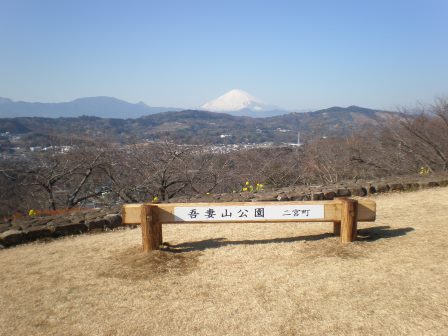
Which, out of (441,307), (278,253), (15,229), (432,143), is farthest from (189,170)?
(441,307)

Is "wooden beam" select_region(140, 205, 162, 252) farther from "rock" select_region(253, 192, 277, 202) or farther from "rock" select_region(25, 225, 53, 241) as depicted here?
"rock" select_region(253, 192, 277, 202)

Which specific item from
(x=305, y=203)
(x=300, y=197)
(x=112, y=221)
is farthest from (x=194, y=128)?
(x=305, y=203)

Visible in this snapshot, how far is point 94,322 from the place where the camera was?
8.28 ft

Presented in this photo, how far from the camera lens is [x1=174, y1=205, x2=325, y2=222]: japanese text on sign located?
3.82 m

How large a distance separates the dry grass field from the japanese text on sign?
14.2 inches

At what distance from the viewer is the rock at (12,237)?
4.40m

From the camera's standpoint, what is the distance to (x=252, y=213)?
3.87 meters

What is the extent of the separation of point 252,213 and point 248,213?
46mm

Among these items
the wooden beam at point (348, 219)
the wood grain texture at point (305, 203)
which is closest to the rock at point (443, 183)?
the wood grain texture at point (305, 203)

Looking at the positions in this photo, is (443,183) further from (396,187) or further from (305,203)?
(305,203)

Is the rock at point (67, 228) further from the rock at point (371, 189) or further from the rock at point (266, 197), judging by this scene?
the rock at point (371, 189)

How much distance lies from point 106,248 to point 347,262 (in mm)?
2840

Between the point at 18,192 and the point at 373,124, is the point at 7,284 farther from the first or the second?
the point at 373,124

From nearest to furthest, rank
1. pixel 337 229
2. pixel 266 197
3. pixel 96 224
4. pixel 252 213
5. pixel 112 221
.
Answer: pixel 252 213 → pixel 337 229 → pixel 96 224 → pixel 112 221 → pixel 266 197
